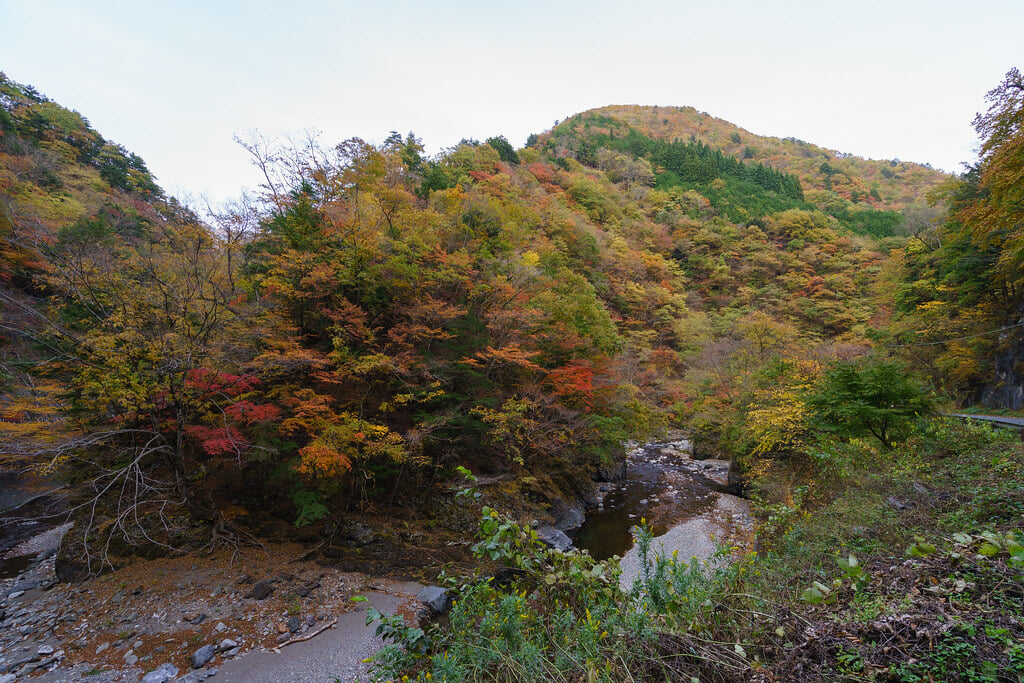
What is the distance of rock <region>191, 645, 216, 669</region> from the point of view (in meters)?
5.94

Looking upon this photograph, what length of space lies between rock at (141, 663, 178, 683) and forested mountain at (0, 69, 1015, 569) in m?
2.69

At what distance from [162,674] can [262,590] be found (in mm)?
1790

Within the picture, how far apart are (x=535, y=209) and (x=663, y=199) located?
2189cm

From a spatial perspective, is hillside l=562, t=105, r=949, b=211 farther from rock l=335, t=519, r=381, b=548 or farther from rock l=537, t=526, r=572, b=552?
rock l=335, t=519, r=381, b=548

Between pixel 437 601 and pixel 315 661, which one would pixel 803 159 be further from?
pixel 315 661

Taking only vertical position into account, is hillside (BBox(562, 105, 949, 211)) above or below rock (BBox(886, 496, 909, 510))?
above

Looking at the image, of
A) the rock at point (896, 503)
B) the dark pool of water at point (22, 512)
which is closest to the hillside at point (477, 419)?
the rock at point (896, 503)

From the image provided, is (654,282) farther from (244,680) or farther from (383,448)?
(244,680)

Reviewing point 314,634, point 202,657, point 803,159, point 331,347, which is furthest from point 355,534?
point 803,159

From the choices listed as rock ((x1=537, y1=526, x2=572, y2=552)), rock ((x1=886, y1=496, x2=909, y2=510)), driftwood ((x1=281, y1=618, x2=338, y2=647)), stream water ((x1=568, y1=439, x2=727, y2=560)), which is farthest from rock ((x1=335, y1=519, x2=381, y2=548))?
rock ((x1=886, y1=496, x2=909, y2=510))

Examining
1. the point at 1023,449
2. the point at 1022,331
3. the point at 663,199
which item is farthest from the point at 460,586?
the point at 663,199

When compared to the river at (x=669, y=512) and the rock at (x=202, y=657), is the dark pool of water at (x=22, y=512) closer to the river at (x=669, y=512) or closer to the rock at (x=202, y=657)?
the rock at (x=202, y=657)

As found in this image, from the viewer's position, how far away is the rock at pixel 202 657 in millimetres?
5941

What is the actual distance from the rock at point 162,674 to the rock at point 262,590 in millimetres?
1555
